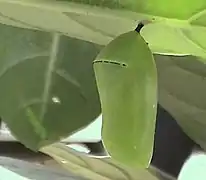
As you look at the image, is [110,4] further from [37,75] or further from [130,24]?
[37,75]

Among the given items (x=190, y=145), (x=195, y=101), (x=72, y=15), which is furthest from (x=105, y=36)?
(x=190, y=145)

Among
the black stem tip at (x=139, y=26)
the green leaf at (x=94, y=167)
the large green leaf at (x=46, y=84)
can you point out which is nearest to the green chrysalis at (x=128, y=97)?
the black stem tip at (x=139, y=26)

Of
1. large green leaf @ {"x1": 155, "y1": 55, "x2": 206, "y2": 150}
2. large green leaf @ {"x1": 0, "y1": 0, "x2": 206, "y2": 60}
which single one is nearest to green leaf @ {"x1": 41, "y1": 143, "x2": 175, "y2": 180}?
large green leaf @ {"x1": 155, "y1": 55, "x2": 206, "y2": 150}

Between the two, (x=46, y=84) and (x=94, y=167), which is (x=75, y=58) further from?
(x=94, y=167)

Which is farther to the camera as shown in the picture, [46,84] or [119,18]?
[46,84]

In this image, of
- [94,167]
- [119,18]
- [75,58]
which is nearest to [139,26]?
[119,18]
